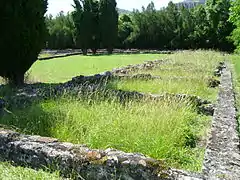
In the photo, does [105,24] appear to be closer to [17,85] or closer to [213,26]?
[213,26]

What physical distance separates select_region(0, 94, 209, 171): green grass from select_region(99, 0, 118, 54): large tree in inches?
1274

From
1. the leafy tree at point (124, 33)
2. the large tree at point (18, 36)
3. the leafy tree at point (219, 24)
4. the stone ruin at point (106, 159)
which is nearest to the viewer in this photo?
the stone ruin at point (106, 159)

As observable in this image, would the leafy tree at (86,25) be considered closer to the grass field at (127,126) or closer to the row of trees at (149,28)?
the row of trees at (149,28)

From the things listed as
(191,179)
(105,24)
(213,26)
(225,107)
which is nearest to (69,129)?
(191,179)

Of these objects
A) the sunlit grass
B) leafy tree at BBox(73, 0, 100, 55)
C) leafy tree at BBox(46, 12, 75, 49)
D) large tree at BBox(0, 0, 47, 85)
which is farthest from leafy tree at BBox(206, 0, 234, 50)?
large tree at BBox(0, 0, 47, 85)

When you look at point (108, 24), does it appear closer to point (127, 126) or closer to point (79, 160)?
point (127, 126)

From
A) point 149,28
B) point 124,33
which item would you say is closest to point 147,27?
point 149,28

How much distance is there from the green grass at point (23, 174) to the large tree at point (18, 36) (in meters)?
7.10

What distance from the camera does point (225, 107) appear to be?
20.4ft

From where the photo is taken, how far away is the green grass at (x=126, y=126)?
4289mm

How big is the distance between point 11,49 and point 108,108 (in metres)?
5.85

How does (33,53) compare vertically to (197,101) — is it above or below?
above

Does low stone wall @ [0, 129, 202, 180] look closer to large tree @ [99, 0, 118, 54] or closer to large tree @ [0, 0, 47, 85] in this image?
large tree @ [0, 0, 47, 85]

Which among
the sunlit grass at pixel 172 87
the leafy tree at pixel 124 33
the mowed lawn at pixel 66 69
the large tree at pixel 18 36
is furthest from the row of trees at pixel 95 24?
the sunlit grass at pixel 172 87
